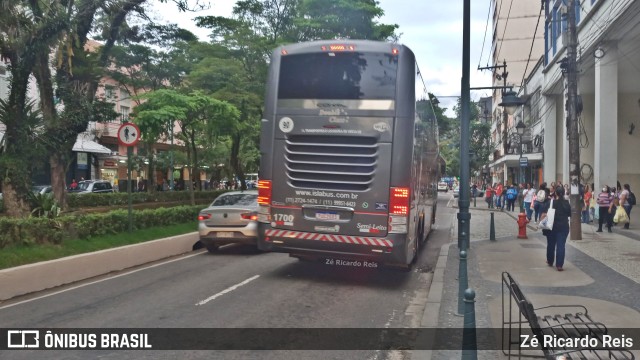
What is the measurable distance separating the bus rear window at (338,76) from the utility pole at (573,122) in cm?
903

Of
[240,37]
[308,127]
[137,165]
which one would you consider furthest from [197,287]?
[137,165]

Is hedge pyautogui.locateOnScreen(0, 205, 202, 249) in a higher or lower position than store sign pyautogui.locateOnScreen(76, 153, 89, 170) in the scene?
lower

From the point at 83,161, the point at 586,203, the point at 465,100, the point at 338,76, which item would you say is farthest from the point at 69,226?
the point at 83,161

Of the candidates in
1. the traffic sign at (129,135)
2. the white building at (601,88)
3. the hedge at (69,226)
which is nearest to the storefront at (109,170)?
the hedge at (69,226)

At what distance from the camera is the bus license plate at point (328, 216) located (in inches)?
341

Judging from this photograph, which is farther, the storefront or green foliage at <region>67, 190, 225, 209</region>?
the storefront

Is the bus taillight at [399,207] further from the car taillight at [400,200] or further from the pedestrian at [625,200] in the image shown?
the pedestrian at [625,200]

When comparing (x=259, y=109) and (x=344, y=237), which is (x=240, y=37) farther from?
(x=344, y=237)

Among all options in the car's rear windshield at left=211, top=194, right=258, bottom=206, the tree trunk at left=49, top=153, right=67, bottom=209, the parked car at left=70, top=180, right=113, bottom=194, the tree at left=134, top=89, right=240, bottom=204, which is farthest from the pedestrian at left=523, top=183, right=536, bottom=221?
the parked car at left=70, top=180, right=113, bottom=194

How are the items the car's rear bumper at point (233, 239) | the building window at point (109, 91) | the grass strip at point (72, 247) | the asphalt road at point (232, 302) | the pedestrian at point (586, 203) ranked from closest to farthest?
1. the asphalt road at point (232, 302)
2. the grass strip at point (72, 247)
3. the car's rear bumper at point (233, 239)
4. the pedestrian at point (586, 203)
5. the building window at point (109, 91)

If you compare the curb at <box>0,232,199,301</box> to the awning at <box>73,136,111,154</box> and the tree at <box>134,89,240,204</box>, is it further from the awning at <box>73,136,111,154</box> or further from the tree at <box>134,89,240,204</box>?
the awning at <box>73,136,111,154</box>

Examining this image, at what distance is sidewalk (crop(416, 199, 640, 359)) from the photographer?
6816 mm

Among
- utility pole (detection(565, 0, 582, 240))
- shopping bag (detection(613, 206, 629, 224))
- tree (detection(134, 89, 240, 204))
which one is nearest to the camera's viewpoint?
utility pole (detection(565, 0, 582, 240))

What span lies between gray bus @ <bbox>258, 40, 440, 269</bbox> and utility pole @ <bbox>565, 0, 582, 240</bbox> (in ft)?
26.3
